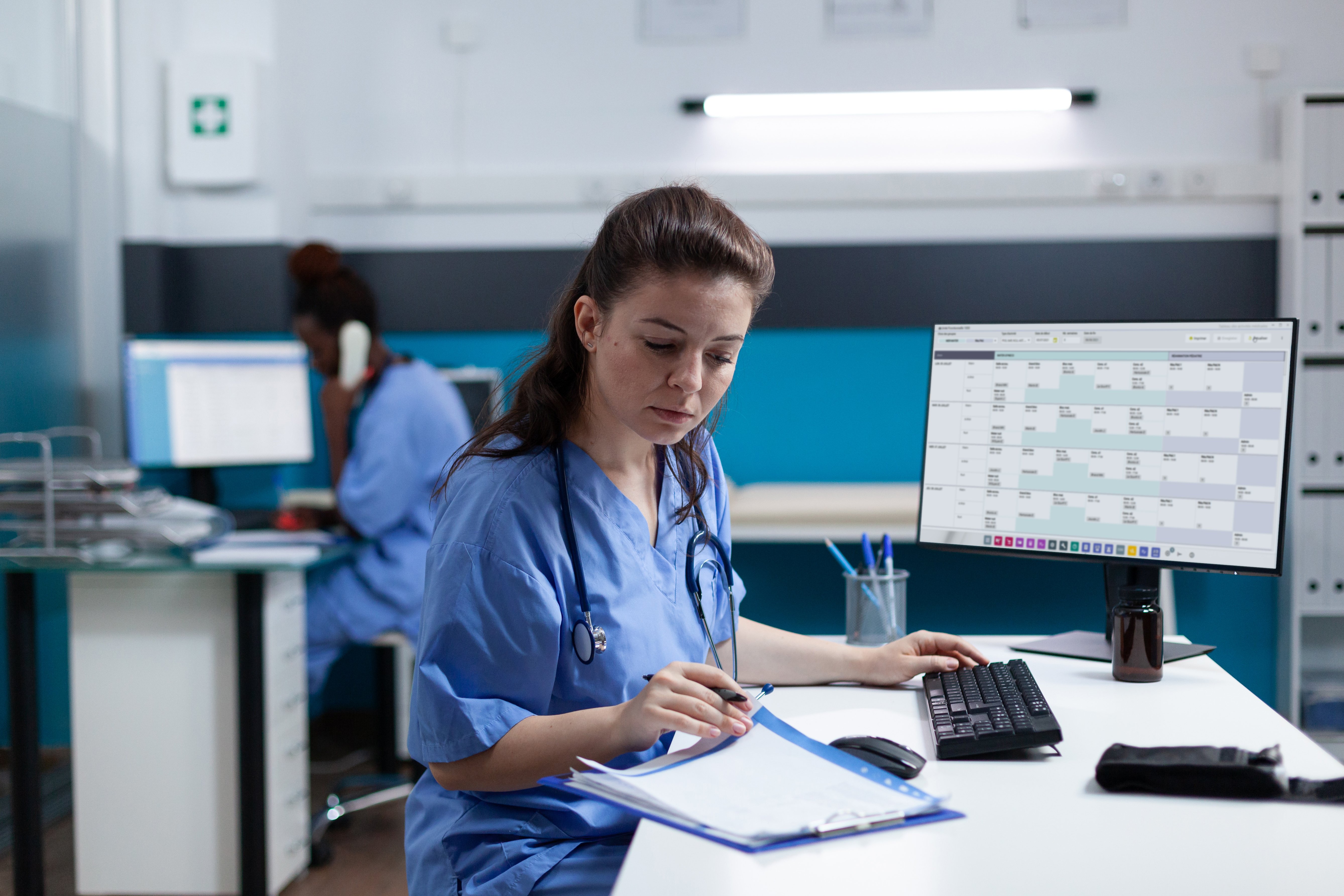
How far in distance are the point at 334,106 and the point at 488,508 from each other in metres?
2.66

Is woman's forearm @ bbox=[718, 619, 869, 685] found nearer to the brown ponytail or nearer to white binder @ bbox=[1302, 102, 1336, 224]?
the brown ponytail

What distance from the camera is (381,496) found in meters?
2.48

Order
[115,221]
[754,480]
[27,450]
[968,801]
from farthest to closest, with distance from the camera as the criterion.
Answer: [754,480]
[115,221]
[27,450]
[968,801]

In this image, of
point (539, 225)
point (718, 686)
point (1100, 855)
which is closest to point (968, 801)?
point (1100, 855)

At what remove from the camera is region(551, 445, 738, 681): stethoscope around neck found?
104 centimetres

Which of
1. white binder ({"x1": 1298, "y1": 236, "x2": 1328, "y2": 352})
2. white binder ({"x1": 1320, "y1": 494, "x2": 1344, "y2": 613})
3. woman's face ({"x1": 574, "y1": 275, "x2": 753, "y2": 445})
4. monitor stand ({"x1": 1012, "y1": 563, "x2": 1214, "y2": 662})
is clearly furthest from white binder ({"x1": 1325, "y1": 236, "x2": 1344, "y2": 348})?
woman's face ({"x1": 574, "y1": 275, "x2": 753, "y2": 445})

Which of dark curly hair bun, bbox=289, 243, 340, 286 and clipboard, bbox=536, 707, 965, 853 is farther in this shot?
dark curly hair bun, bbox=289, 243, 340, 286

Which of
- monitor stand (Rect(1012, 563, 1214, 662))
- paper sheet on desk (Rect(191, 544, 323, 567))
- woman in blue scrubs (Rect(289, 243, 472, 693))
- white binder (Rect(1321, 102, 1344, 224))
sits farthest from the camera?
white binder (Rect(1321, 102, 1344, 224))

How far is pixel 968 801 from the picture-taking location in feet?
2.89

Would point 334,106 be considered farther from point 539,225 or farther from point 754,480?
point 754,480

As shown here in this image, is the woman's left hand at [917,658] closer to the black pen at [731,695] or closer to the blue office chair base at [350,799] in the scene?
the black pen at [731,695]

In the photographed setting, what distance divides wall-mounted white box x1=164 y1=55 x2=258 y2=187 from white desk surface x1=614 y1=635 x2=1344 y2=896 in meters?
2.74

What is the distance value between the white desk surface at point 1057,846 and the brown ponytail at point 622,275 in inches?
18.5

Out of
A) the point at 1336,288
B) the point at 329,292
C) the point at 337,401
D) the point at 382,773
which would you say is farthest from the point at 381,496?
the point at 1336,288
